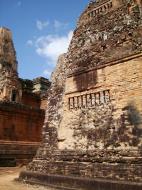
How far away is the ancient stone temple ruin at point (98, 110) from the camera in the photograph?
601 centimetres

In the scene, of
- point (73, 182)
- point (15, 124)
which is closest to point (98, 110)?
point (73, 182)

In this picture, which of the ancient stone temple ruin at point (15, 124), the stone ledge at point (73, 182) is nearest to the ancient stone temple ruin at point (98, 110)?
the stone ledge at point (73, 182)

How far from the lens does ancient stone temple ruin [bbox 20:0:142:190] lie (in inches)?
237

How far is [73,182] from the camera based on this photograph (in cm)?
634

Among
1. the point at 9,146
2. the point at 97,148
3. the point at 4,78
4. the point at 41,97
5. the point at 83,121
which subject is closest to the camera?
the point at 97,148

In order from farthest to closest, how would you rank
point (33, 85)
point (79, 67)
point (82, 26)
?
1. point (33, 85)
2. point (82, 26)
3. point (79, 67)

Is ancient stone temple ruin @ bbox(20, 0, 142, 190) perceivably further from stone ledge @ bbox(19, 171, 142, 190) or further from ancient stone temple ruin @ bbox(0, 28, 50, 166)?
ancient stone temple ruin @ bbox(0, 28, 50, 166)

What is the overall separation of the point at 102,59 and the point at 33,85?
2128 centimetres

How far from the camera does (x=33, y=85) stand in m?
28.1

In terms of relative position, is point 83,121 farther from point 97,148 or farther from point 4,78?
point 4,78

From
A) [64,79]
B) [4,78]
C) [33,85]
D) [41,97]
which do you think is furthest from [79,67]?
[33,85]

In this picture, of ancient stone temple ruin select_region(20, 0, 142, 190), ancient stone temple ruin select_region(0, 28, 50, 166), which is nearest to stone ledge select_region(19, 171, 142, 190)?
ancient stone temple ruin select_region(20, 0, 142, 190)

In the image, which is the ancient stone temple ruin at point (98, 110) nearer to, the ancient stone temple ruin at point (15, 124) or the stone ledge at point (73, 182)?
the stone ledge at point (73, 182)

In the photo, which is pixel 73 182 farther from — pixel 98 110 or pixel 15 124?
pixel 15 124
